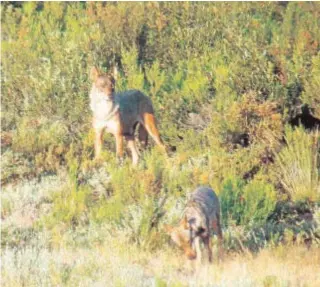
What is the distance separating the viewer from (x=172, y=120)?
14.1m

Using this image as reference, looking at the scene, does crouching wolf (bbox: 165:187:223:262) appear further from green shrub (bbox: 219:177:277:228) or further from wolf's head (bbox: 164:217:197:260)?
green shrub (bbox: 219:177:277:228)

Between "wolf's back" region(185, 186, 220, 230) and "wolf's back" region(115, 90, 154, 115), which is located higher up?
"wolf's back" region(115, 90, 154, 115)

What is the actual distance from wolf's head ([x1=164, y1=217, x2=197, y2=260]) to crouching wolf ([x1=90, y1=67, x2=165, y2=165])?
3439 mm

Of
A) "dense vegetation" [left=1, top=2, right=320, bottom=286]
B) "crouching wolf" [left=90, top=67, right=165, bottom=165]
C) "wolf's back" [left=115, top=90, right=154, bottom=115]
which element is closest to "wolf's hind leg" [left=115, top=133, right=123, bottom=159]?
"crouching wolf" [left=90, top=67, right=165, bottom=165]

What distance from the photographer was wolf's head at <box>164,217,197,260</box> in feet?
28.7

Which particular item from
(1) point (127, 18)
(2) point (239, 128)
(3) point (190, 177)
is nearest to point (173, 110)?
(2) point (239, 128)

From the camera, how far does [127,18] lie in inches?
700

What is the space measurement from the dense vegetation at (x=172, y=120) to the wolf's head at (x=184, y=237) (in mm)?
869

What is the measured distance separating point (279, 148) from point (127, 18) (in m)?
5.81

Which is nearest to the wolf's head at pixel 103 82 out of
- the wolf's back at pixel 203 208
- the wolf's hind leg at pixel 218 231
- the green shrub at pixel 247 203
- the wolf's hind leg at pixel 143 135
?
the wolf's hind leg at pixel 143 135

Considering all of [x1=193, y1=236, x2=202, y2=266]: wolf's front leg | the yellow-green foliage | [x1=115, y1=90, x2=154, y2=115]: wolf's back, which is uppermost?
[x1=115, y1=90, x2=154, y2=115]: wolf's back

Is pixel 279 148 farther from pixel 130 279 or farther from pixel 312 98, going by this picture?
pixel 130 279

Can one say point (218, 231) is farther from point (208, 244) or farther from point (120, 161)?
point (120, 161)

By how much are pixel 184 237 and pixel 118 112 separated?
366 cm
